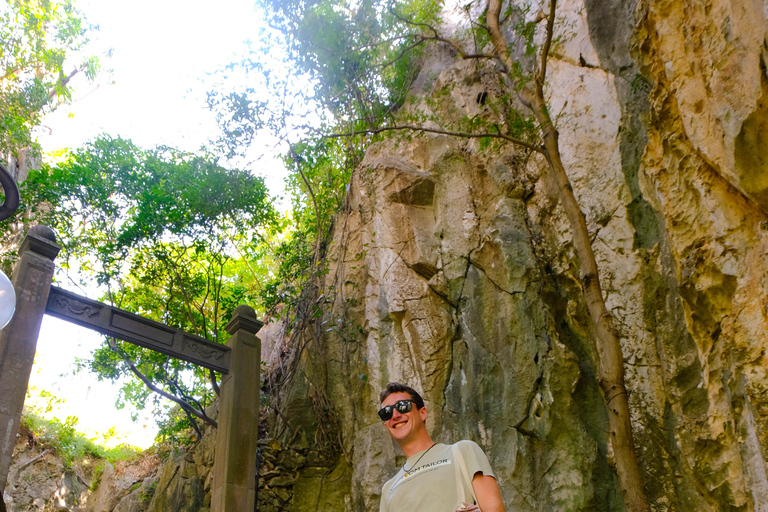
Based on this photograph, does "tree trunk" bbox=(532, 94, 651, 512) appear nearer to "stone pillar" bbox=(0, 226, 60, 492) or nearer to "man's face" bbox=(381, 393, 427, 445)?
"man's face" bbox=(381, 393, 427, 445)

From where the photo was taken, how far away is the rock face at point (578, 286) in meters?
4.59

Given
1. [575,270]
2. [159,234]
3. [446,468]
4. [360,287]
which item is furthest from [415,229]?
[446,468]

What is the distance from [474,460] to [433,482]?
209mm

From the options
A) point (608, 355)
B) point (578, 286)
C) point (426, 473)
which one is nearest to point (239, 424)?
point (578, 286)

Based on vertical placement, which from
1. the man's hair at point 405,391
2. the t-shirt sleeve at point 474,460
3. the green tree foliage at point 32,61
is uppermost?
the green tree foliage at point 32,61

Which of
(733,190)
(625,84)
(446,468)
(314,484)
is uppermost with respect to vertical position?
(625,84)

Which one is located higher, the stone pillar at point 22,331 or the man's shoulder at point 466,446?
the stone pillar at point 22,331

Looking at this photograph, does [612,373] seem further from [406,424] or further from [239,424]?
[239,424]

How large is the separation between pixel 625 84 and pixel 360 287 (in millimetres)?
4863

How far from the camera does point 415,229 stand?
29.3 ft

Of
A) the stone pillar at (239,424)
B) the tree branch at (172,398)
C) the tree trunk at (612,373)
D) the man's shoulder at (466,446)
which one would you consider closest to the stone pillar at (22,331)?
the stone pillar at (239,424)

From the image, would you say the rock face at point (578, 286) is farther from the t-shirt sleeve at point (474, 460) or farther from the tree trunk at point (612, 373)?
the t-shirt sleeve at point (474, 460)

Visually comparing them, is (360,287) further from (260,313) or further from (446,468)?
(446,468)

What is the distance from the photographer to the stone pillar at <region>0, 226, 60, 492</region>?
240 inches
